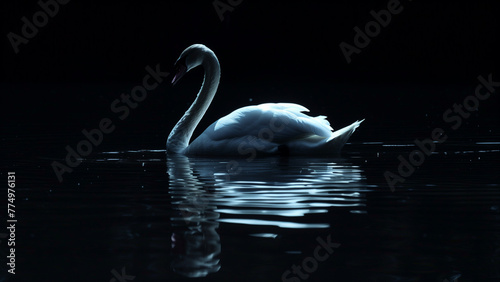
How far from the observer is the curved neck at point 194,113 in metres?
12.2

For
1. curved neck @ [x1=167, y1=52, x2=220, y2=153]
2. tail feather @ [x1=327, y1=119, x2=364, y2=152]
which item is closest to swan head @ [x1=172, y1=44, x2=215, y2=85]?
curved neck @ [x1=167, y1=52, x2=220, y2=153]

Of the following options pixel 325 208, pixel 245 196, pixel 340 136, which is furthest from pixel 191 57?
pixel 325 208

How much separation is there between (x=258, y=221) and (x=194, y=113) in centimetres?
566

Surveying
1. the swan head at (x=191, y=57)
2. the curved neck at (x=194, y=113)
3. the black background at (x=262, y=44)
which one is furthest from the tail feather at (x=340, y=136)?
the black background at (x=262, y=44)

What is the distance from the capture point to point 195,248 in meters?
6.05

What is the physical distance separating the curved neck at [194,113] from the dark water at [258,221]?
3.68ft

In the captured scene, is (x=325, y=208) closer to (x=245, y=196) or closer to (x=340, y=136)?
(x=245, y=196)

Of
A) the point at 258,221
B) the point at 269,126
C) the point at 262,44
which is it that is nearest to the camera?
the point at 258,221

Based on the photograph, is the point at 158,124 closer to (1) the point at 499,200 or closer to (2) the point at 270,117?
(2) the point at 270,117

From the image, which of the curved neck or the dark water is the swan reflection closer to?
the dark water

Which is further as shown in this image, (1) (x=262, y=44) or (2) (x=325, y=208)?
(1) (x=262, y=44)

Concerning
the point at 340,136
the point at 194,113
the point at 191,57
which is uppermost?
the point at 191,57

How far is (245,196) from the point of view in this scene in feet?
26.8

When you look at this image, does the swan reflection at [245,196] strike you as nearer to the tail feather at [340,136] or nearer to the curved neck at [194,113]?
the tail feather at [340,136]
